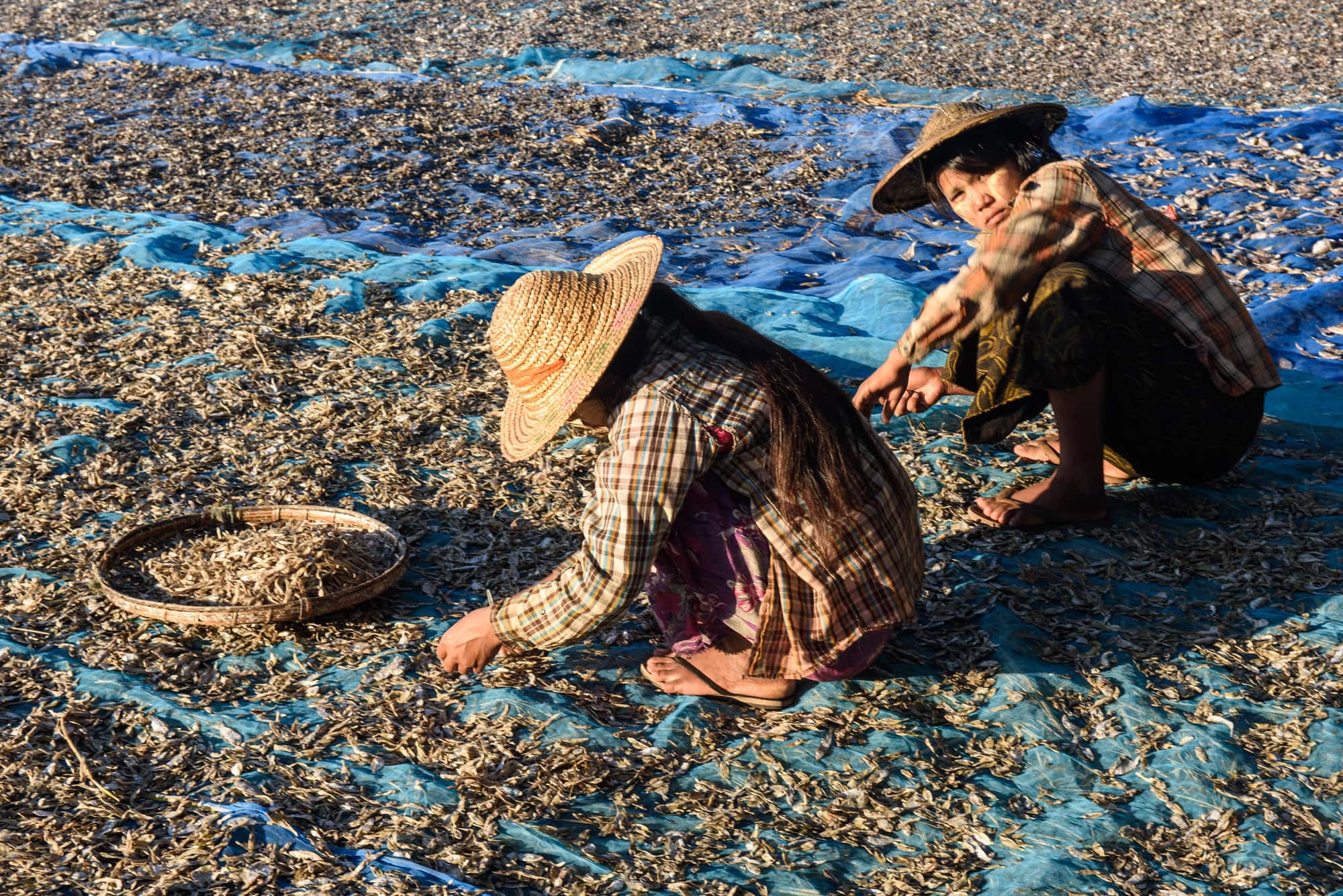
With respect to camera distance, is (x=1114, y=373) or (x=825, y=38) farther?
(x=825, y=38)

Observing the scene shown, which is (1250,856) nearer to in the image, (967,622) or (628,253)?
(967,622)

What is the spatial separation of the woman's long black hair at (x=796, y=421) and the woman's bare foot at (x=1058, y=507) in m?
1.00

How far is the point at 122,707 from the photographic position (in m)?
2.41

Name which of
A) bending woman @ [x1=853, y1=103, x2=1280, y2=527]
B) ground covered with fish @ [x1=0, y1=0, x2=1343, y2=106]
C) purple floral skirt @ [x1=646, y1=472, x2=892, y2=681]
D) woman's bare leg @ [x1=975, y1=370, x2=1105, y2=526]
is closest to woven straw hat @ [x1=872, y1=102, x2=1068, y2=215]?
bending woman @ [x1=853, y1=103, x2=1280, y2=527]

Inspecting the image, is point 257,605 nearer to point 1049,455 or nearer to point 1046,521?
point 1046,521

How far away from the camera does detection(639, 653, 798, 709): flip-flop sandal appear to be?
2.42 m

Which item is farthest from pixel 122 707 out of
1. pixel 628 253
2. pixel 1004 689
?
pixel 1004 689

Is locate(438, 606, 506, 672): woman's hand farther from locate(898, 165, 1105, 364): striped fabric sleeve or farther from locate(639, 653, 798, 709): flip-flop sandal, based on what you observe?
locate(898, 165, 1105, 364): striped fabric sleeve

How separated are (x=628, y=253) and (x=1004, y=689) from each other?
1182mm

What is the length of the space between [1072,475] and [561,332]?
1.49 m

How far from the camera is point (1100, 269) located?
2758 millimetres

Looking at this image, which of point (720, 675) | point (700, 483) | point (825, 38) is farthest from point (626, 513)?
point (825, 38)

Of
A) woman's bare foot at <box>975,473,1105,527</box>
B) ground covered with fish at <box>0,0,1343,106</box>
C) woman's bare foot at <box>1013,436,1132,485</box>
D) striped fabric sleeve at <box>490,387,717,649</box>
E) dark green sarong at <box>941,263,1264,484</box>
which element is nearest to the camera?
striped fabric sleeve at <box>490,387,717,649</box>

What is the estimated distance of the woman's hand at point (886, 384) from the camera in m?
2.68
